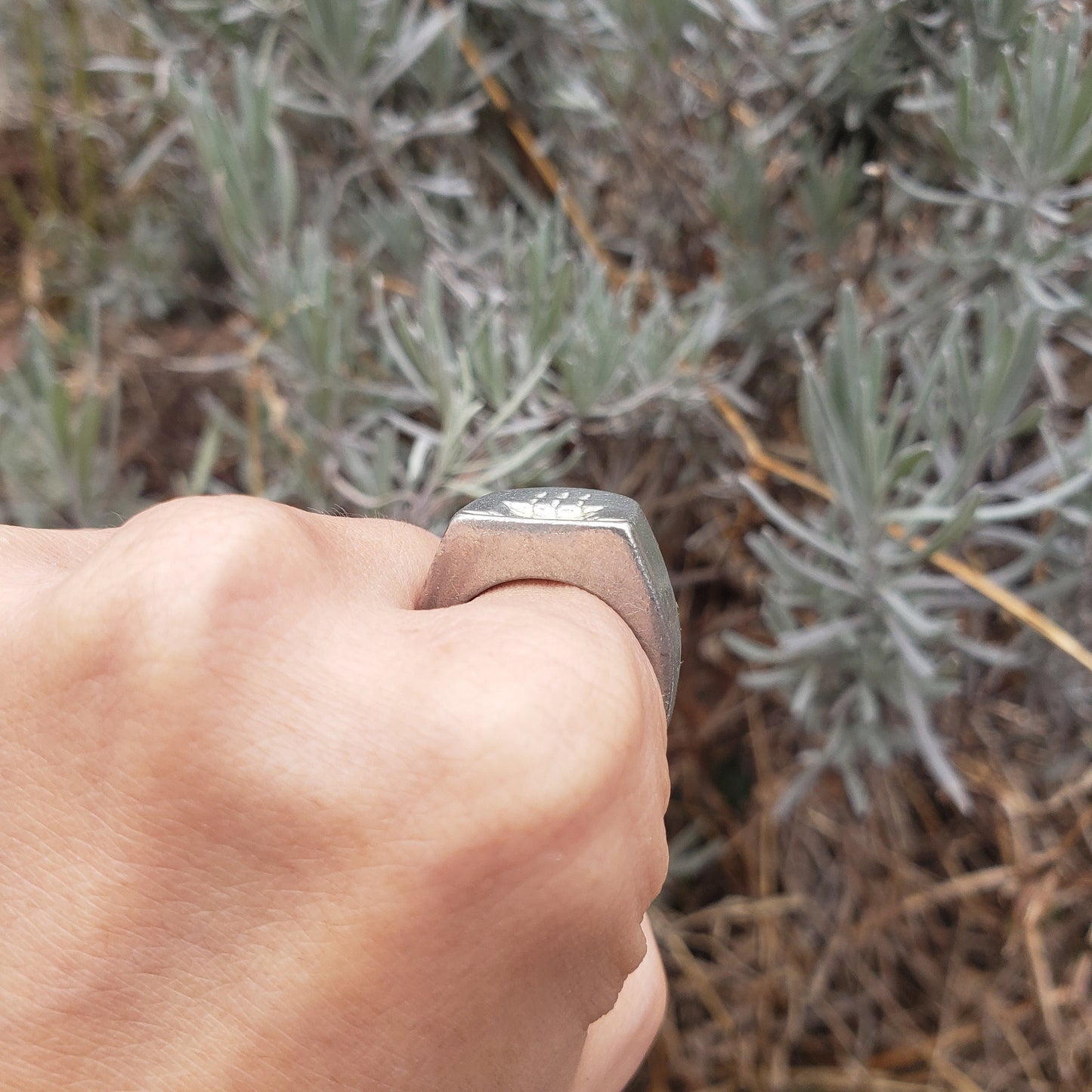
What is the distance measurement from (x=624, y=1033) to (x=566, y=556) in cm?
23

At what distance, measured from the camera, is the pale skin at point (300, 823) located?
0.28 metres

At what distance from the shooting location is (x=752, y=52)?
2.28 feet

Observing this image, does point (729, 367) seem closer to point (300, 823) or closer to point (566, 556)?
point (566, 556)

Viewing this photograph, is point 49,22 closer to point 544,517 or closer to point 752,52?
point 752,52

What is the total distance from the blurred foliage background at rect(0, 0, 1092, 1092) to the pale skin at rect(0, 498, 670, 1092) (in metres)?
0.27

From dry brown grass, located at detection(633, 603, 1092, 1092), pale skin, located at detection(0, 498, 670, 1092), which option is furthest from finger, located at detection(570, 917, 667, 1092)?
dry brown grass, located at detection(633, 603, 1092, 1092)

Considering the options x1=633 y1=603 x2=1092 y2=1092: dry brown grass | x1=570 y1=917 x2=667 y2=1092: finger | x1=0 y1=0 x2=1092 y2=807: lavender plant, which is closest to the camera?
x1=570 y1=917 x2=667 y2=1092: finger

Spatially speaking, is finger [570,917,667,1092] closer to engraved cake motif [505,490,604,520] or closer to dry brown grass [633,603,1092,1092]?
engraved cake motif [505,490,604,520]

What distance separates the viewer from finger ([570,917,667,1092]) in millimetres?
397

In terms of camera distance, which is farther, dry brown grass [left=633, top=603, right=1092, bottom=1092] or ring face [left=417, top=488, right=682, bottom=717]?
dry brown grass [left=633, top=603, right=1092, bottom=1092]

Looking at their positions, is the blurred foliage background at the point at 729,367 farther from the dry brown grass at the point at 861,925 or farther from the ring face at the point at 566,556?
the ring face at the point at 566,556

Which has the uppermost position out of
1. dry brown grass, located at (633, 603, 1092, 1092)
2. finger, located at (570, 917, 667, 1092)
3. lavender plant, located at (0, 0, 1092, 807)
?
lavender plant, located at (0, 0, 1092, 807)

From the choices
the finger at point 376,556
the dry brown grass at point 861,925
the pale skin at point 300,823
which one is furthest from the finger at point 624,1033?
the dry brown grass at point 861,925

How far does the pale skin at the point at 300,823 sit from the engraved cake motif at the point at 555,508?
0.10 ft
